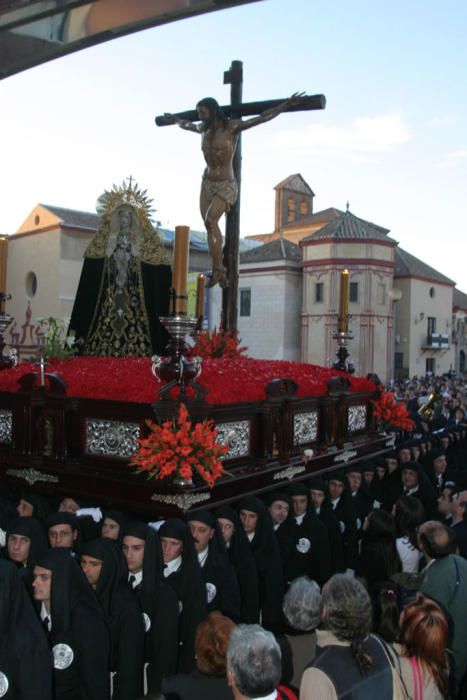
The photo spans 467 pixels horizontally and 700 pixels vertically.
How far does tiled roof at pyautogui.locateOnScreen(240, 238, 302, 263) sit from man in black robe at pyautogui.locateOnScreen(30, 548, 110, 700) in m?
28.0

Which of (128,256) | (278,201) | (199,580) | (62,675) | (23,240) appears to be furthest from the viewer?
(278,201)

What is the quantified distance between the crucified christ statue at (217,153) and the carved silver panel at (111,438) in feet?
9.74

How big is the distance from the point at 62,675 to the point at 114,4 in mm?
4195

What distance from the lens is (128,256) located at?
7.37 meters

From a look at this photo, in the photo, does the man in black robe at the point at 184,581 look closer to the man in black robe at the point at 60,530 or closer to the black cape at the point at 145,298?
the man in black robe at the point at 60,530

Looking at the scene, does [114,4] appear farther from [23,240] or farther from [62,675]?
[23,240]

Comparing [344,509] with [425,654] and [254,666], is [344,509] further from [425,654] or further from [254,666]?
[254,666]

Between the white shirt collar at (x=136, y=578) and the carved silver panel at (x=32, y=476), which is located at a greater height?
the carved silver panel at (x=32, y=476)

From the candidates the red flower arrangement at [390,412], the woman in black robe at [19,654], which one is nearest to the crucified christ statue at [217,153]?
the red flower arrangement at [390,412]

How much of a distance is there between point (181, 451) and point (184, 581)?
2.60 feet

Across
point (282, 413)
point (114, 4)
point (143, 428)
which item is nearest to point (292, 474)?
point (282, 413)

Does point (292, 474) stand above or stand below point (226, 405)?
below

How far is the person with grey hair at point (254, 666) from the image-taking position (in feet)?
7.81

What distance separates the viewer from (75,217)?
23641mm
